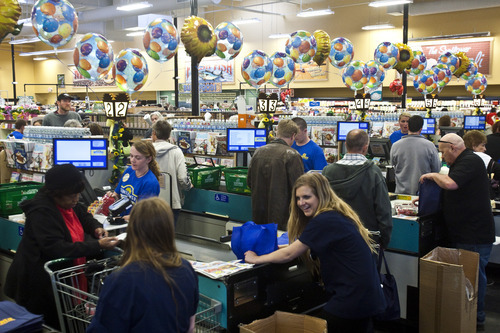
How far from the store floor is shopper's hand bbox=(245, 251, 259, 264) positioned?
202 cm

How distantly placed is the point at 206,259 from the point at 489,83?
17781 mm

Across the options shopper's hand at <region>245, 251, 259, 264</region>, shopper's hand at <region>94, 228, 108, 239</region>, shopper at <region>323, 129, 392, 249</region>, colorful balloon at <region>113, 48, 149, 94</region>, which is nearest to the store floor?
shopper at <region>323, 129, 392, 249</region>

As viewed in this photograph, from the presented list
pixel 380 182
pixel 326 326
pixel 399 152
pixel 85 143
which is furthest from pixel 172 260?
pixel 399 152

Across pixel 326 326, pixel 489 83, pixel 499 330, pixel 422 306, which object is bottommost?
pixel 499 330

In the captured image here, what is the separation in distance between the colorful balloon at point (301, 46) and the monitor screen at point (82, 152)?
5979mm

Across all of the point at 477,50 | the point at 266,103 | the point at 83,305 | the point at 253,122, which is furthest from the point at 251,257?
the point at 477,50

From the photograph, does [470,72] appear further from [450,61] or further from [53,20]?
[53,20]

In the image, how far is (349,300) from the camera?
2775 mm

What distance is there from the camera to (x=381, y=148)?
749 cm

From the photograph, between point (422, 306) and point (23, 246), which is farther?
point (422, 306)

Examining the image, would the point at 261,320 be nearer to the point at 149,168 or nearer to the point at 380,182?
the point at 380,182

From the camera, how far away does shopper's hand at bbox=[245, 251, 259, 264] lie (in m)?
2.87

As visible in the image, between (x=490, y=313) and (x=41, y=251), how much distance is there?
13.0 feet

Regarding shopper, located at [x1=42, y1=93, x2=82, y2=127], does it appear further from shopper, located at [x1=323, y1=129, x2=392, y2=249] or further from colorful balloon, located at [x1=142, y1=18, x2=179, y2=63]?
shopper, located at [x1=323, y1=129, x2=392, y2=249]
